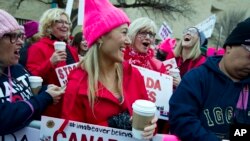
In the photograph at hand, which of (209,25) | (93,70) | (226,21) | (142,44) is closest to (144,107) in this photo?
(93,70)

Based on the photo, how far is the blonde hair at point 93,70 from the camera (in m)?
2.75

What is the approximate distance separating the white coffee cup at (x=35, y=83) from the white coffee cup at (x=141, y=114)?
1071 mm

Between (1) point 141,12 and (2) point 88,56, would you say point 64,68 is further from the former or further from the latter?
(1) point 141,12

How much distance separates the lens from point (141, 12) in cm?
3497

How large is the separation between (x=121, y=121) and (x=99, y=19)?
831 millimetres

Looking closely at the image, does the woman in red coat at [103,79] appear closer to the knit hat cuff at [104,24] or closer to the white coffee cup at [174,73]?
the knit hat cuff at [104,24]

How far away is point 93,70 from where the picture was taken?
2904mm

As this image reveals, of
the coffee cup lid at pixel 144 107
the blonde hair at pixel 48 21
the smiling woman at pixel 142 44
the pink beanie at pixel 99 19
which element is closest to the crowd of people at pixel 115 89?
the pink beanie at pixel 99 19

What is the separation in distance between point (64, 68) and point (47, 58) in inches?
22.1

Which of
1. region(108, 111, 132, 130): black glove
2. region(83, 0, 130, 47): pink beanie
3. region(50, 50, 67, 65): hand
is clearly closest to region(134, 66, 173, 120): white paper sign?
region(50, 50, 67, 65): hand

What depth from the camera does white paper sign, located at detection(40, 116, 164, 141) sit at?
2633mm

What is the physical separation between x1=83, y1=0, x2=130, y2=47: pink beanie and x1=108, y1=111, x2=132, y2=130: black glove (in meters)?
0.64

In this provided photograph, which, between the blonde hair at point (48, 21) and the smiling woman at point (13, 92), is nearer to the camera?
the smiling woman at point (13, 92)

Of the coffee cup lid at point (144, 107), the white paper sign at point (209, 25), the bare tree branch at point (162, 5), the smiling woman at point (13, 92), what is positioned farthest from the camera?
the bare tree branch at point (162, 5)
